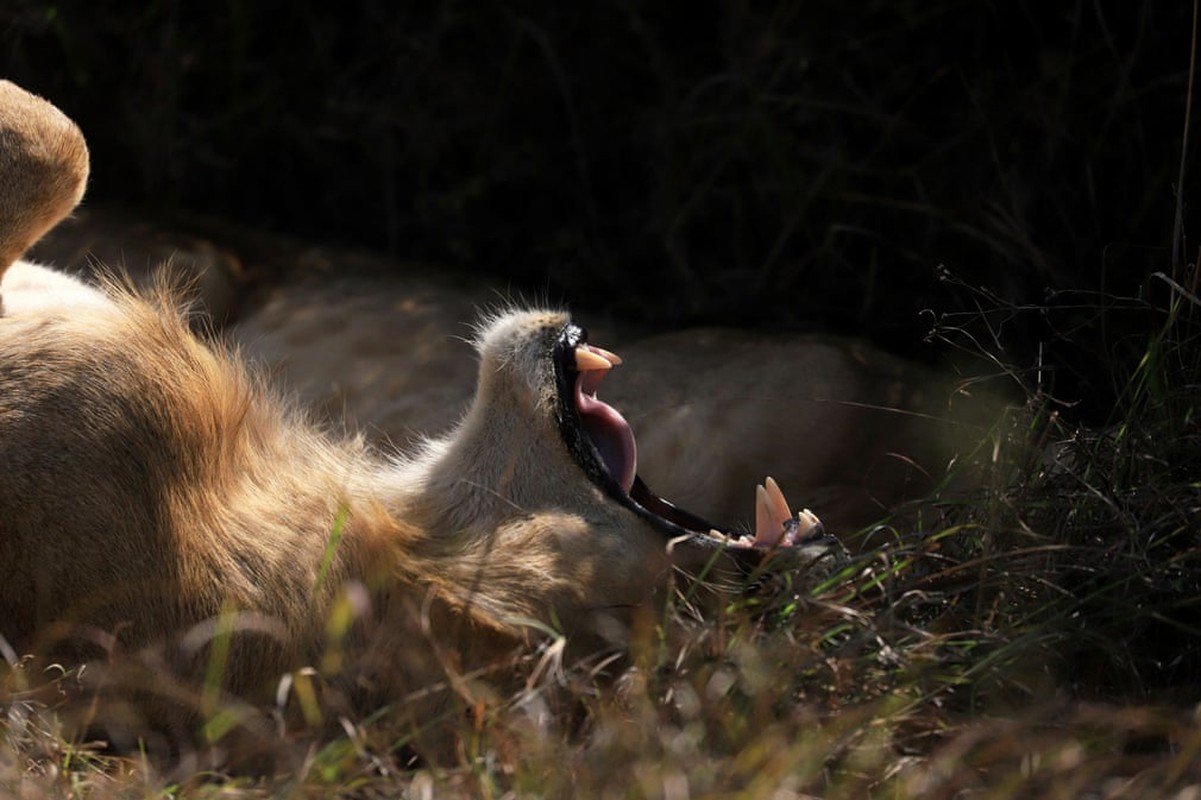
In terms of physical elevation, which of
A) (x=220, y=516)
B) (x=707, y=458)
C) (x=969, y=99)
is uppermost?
(x=969, y=99)

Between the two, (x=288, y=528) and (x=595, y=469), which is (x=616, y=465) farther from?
(x=288, y=528)

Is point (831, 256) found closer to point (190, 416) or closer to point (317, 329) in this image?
point (317, 329)

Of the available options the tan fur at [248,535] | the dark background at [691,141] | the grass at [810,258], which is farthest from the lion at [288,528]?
the dark background at [691,141]

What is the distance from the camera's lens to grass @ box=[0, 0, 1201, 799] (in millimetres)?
2145

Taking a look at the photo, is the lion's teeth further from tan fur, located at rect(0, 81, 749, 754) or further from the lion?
tan fur, located at rect(0, 81, 749, 754)

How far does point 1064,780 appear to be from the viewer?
6.65ft

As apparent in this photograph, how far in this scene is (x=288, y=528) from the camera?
2.58m

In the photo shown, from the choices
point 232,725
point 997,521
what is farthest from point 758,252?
point 232,725

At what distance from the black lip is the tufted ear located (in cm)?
101

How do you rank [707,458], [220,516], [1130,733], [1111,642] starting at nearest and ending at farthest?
[1130,733], [1111,642], [220,516], [707,458]

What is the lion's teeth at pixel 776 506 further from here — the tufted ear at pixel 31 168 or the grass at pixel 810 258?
the tufted ear at pixel 31 168

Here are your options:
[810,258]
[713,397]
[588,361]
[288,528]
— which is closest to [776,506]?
[588,361]

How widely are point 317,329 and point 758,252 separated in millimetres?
1185

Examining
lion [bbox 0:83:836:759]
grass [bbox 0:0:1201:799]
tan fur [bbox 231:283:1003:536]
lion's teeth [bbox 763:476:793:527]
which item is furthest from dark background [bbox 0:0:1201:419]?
lion [bbox 0:83:836:759]
